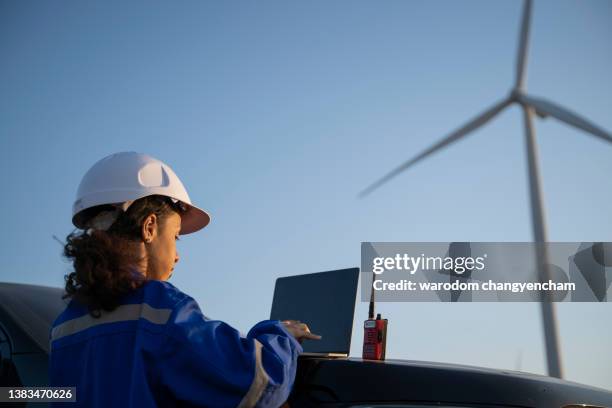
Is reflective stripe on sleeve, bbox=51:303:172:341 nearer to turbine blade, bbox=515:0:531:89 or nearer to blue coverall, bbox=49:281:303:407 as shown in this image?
blue coverall, bbox=49:281:303:407

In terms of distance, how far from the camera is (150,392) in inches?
97.0

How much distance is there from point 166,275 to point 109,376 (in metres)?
0.55

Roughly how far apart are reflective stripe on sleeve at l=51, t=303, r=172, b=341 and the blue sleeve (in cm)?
8

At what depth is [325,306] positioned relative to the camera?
346cm

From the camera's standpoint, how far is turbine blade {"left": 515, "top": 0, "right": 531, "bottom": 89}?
65.3 feet

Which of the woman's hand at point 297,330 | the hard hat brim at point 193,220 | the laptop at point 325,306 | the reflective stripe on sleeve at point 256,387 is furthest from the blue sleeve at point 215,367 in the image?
the hard hat brim at point 193,220

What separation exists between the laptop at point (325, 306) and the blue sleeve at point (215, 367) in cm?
58

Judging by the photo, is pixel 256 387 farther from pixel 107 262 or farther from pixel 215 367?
pixel 107 262

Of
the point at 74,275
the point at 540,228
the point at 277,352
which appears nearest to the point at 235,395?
the point at 277,352

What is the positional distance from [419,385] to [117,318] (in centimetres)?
125

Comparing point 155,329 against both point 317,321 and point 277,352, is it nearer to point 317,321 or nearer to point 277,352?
point 277,352

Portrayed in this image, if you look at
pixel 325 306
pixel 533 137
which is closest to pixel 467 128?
pixel 533 137

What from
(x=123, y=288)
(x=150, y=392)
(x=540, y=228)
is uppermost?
(x=540, y=228)

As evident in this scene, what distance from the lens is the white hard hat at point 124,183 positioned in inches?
117
